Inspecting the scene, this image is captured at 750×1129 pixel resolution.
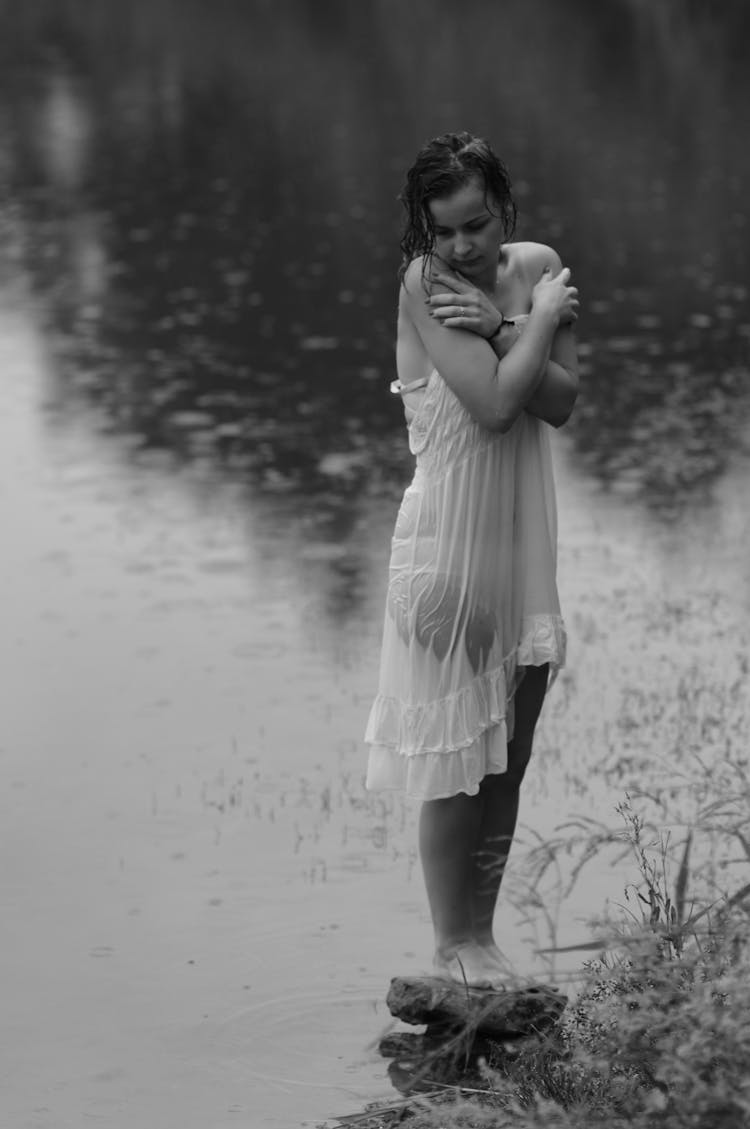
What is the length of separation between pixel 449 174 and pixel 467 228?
14 centimetres

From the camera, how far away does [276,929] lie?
6.05 m

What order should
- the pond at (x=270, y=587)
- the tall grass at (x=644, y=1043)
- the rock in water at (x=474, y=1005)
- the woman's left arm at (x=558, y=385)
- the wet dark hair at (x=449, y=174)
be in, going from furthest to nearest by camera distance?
the pond at (x=270, y=587) < the rock in water at (x=474, y=1005) < the woman's left arm at (x=558, y=385) < the wet dark hair at (x=449, y=174) < the tall grass at (x=644, y=1043)

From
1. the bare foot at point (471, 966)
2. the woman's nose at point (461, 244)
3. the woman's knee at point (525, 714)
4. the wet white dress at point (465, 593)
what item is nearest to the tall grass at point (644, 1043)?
the bare foot at point (471, 966)

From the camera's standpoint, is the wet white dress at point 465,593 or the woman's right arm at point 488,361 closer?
the woman's right arm at point 488,361

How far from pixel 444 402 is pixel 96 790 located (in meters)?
2.60

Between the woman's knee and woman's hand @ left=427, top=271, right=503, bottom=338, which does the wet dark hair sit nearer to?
woman's hand @ left=427, top=271, right=503, bottom=338

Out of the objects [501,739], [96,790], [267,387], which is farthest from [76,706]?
[267,387]

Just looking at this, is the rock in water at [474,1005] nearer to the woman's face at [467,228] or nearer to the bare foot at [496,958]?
the bare foot at [496,958]

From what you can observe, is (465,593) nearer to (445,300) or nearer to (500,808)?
(500,808)

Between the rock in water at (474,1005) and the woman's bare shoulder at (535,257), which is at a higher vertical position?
the woman's bare shoulder at (535,257)

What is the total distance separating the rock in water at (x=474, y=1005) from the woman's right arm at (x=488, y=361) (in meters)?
1.34

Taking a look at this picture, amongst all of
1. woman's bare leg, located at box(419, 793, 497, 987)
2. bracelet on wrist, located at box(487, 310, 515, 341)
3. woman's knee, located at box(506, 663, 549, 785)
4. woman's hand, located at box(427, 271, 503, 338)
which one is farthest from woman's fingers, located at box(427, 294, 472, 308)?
woman's bare leg, located at box(419, 793, 497, 987)

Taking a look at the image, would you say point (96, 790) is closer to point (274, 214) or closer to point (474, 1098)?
point (474, 1098)

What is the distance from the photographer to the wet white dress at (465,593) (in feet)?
16.9
